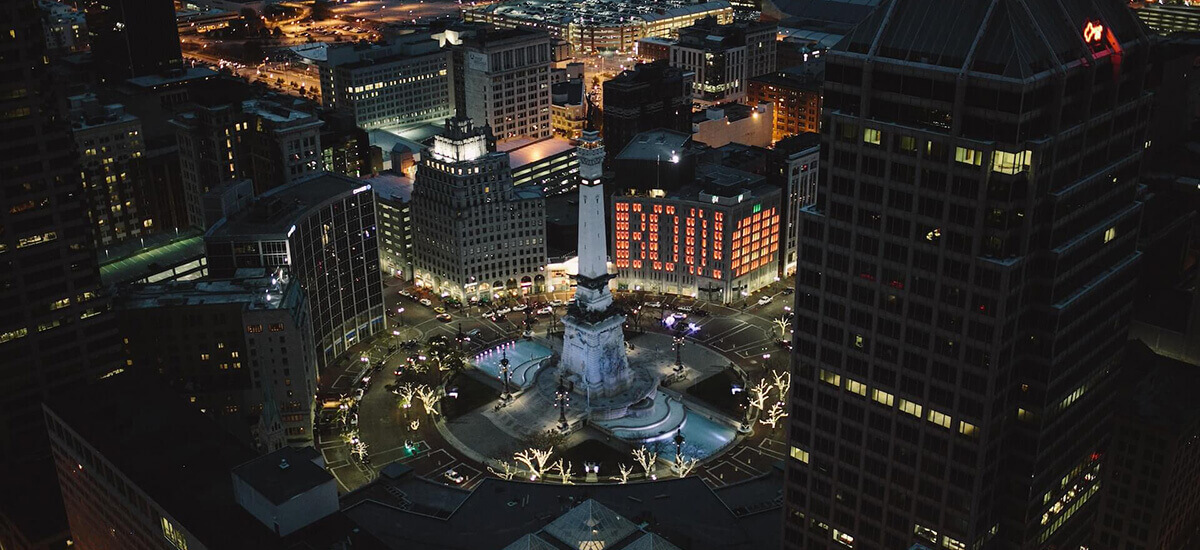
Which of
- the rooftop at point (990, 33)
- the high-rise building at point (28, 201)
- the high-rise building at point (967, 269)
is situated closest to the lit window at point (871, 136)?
the high-rise building at point (967, 269)

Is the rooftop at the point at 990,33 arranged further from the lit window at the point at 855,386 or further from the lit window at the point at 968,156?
the lit window at the point at 855,386

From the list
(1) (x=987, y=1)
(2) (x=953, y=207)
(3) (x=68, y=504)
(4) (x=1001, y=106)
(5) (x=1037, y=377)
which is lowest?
(3) (x=68, y=504)

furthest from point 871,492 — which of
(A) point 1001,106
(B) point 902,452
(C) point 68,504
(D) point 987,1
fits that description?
(C) point 68,504

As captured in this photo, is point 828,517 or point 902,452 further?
point 828,517

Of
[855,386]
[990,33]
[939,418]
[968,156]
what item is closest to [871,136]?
[968,156]

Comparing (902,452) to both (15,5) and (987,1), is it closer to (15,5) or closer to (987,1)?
(987,1)

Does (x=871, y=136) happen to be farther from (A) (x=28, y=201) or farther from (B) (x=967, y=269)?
(A) (x=28, y=201)

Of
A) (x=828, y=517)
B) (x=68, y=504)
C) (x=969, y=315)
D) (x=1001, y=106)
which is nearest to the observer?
(x=1001, y=106)
